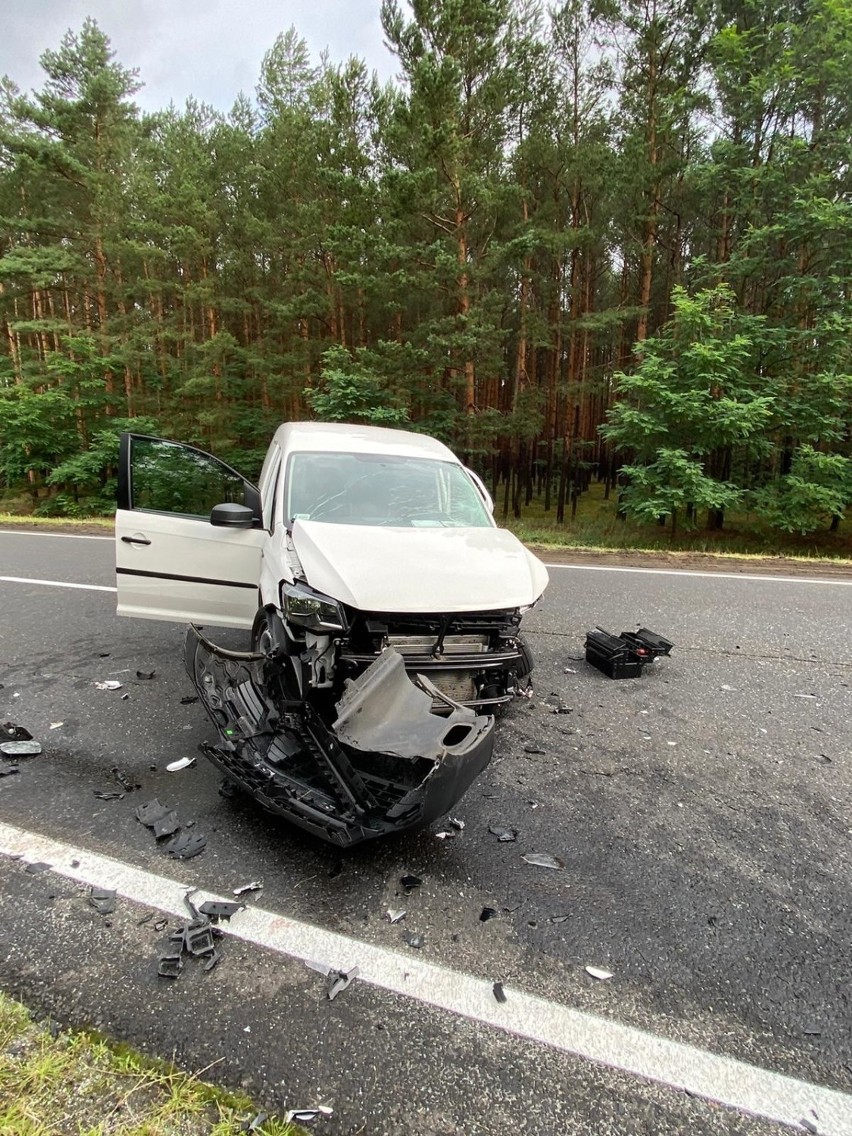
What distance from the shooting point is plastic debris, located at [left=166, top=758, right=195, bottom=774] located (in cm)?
301

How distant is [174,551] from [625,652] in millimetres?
3577

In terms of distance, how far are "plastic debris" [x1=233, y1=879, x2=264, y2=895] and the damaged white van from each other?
0.85 feet

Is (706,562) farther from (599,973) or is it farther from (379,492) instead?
(599,973)

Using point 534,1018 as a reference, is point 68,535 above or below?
below

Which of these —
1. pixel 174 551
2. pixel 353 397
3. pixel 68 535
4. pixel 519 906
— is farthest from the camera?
pixel 353 397

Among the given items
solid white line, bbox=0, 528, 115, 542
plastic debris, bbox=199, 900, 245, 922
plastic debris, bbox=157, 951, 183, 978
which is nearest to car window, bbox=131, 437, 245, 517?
plastic debris, bbox=199, 900, 245, 922

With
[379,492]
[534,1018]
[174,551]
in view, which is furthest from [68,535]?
[534,1018]

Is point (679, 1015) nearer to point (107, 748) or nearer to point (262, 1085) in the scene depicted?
point (262, 1085)

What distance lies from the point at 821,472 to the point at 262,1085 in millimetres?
14965

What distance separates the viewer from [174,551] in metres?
4.30

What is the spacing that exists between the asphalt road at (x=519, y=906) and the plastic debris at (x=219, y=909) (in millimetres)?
107

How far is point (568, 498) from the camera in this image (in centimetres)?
2558

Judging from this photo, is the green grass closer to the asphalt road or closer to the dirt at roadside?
the asphalt road

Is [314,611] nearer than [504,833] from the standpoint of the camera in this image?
No
